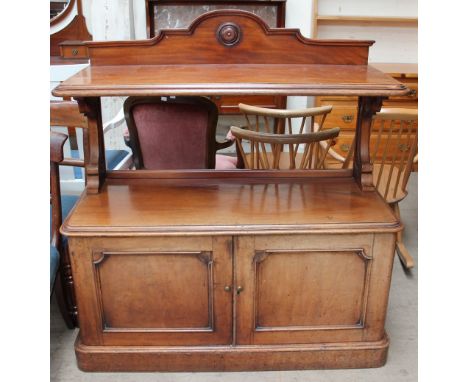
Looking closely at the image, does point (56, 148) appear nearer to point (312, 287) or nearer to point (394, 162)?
point (312, 287)

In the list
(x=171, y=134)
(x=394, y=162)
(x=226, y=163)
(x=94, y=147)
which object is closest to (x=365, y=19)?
(x=394, y=162)

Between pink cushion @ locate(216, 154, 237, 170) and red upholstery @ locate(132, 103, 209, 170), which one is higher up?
red upholstery @ locate(132, 103, 209, 170)

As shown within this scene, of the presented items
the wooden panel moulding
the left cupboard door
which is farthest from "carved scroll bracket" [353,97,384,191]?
the left cupboard door

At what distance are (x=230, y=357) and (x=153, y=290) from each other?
405mm

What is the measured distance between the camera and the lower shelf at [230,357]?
6.07ft

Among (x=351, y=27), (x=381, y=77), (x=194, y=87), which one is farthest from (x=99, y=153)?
(x=351, y=27)

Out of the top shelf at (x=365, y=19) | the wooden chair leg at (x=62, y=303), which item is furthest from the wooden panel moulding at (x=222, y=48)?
the top shelf at (x=365, y=19)

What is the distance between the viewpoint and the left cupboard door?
1.69 metres

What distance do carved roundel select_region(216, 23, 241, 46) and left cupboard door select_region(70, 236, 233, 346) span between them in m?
0.71

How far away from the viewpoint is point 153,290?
5.79ft

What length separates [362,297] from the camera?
1.79 meters

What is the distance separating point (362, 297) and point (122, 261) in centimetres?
88

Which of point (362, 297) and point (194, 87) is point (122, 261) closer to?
point (194, 87)

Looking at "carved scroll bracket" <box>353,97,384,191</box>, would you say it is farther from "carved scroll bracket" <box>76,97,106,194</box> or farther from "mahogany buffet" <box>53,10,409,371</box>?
"carved scroll bracket" <box>76,97,106,194</box>
